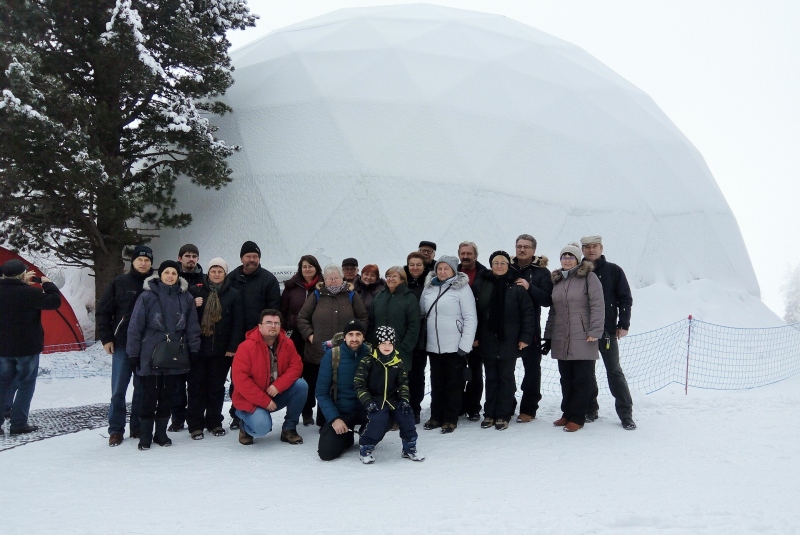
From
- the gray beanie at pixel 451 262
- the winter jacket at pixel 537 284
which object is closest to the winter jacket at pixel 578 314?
the winter jacket at pixel 537 284

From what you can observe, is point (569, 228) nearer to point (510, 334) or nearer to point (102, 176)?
point (510, 334)

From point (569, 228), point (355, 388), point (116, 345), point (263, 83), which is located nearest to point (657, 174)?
point (569, 228)

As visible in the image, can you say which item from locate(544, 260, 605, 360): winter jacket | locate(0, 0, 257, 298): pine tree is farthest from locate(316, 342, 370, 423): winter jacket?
locate(0, 0, 257, 298): pine tree

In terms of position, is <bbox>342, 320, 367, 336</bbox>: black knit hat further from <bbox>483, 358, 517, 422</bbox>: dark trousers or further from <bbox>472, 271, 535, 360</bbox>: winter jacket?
<bbox>483, 358, 517, 422</bbox>: dark trousers

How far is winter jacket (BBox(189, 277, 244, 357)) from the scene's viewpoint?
5617 mm

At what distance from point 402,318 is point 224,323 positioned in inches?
66.7

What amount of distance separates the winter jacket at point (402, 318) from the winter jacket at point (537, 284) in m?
1.08

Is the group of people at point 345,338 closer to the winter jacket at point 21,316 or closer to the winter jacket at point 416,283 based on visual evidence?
the winter jacket at point 416,283

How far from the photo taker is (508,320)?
18.6ft

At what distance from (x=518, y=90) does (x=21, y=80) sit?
9.60 metres

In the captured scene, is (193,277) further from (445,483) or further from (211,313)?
(445,483)

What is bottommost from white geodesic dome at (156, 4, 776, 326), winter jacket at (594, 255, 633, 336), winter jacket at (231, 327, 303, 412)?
winter jacket at (231, 327, 303, 412)

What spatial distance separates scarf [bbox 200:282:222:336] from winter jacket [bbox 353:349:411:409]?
155 cm

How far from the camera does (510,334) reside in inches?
223
